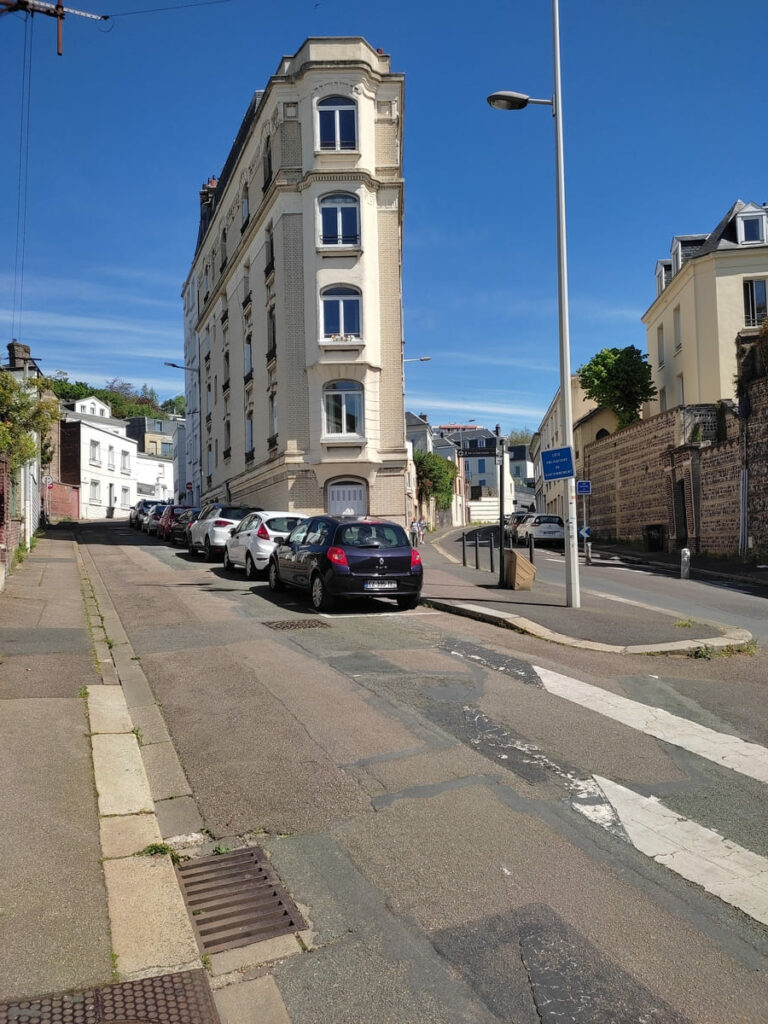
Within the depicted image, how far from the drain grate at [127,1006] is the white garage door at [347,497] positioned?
27521mm

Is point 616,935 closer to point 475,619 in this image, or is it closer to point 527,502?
point 475,619

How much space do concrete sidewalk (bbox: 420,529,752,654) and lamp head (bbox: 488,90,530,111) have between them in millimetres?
7796

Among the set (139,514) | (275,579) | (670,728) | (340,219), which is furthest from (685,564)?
(139,514)

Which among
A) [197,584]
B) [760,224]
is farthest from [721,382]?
[197,584]

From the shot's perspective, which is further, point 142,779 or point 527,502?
point 527,502

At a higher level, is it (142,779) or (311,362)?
(311,362)

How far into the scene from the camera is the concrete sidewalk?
9625 millimetres

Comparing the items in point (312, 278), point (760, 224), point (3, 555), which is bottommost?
point (3, 555)

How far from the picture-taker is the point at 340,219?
30.6 m

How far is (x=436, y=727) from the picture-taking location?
20.5 ft

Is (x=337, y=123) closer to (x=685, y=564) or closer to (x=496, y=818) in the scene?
(x=685, y=564)

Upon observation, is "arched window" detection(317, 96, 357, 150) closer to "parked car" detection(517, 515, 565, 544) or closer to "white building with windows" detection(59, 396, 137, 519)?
"parked car" detection(517, 515, 565, 544)

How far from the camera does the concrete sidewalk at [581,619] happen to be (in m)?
9.62

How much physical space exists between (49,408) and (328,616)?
984cm
